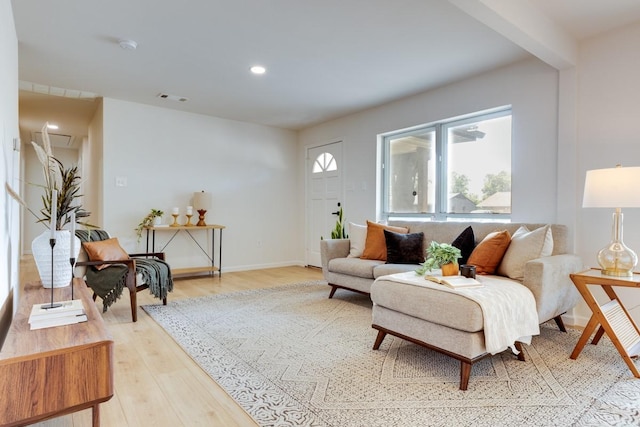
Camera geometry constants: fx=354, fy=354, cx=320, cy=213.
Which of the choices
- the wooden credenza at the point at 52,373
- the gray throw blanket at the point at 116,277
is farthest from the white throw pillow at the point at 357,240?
the wooden credenza at the point at 52,373

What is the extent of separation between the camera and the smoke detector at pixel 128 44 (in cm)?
289

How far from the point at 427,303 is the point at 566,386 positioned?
2.70ft

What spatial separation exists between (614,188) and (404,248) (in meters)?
1.68

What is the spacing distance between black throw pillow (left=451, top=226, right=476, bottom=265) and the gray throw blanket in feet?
8.83

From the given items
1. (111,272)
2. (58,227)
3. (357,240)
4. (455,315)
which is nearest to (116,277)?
(111,272)

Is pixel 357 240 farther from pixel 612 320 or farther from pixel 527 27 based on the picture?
pixel 527 27

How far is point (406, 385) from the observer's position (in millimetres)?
1915

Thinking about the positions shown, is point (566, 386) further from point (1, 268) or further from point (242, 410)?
point (1, 268)

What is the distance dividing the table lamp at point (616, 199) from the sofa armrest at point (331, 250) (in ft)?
7.42

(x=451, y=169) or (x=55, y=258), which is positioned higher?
(x=451, y=169)

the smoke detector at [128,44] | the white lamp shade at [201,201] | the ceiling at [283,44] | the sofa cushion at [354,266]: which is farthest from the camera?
the white lamp shade at [201,201]

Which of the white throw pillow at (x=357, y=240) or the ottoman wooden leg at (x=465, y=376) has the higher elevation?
the white throw pillow at (x=357, y=240)

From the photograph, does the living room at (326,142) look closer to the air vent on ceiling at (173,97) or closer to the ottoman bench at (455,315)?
the air vent on ceiling at (173,97)

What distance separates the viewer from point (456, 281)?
2176mm
